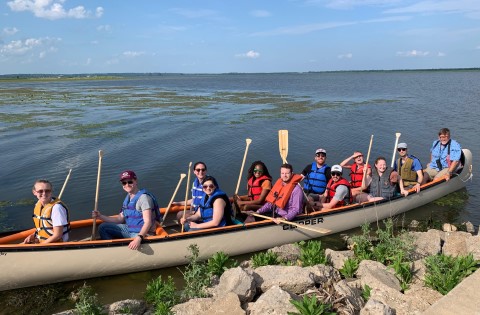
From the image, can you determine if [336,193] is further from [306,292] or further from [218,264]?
[306,292]

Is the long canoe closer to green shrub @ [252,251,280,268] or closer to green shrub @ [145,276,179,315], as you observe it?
green shrub @ [252,251,280,268]

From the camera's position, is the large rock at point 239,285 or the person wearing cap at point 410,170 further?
the person wearing cap at point 410,170

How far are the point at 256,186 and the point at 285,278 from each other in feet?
10.9

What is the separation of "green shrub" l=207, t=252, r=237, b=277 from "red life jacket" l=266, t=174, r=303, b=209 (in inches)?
60.0

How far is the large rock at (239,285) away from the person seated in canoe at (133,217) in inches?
67.5

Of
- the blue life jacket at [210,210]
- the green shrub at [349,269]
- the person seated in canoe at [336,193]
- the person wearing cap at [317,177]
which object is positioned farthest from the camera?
the person wearing cap at [317,177]

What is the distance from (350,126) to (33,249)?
17.8m

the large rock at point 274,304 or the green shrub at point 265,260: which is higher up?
the large rock at point 274,304

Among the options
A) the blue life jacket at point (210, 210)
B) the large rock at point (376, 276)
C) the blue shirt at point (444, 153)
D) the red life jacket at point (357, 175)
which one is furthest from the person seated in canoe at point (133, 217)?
the blue shirt at point (444, 153)

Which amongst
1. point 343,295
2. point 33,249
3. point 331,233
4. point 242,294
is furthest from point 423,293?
point 33,249

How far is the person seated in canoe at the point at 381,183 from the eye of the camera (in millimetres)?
8266

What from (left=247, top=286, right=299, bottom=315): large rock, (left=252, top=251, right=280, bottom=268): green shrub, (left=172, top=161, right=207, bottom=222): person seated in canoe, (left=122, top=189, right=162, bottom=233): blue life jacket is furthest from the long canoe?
(left=247, top=286, right=299, bottom=315): large rock

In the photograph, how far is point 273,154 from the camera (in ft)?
49.2

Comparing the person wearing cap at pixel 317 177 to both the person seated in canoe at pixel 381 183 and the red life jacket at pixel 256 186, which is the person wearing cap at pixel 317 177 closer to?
the person seated in canoe at pixel 381 183
